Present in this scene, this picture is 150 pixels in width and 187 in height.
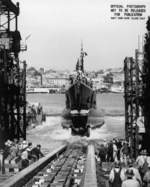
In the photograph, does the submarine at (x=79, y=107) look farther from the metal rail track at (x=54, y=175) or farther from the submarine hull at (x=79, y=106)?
the metal rail track at (x=54, y=175)

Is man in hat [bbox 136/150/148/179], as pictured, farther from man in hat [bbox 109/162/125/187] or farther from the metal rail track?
man in hat [bbox 109/162/125/187]

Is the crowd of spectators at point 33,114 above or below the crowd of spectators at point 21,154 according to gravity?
below

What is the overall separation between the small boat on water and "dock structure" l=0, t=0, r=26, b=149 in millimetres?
17575

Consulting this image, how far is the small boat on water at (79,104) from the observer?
64.4 meters

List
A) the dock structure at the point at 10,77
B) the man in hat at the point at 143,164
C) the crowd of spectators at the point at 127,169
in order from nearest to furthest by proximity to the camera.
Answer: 1. the crowd of spectators at the point at 127,169
2. the man in hat at the point at 143,164
3. the dock structure at the point at 10,77

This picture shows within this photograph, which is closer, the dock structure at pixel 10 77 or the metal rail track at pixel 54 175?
the metal rail track at pixel 54 175

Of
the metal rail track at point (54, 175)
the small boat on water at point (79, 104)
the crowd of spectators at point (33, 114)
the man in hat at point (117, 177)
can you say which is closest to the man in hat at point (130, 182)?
the man in hat at point (117, 177)

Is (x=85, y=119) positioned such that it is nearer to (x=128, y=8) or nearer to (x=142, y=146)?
(x=142, y=146)

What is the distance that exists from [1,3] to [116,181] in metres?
29.4

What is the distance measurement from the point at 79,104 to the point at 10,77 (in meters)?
26.1

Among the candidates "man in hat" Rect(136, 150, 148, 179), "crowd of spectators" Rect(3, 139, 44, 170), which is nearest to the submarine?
"crowd of spectators" Rect(3, 139, 44, 170)

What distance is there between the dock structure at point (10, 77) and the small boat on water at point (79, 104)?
57.7ft

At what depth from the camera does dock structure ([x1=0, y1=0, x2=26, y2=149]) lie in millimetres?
39875

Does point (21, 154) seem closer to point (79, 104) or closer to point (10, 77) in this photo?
point (10, 77)
